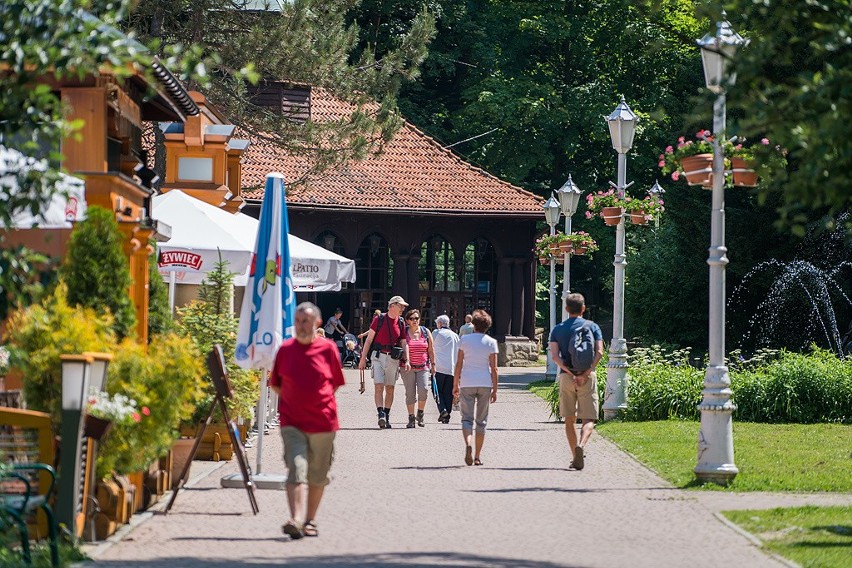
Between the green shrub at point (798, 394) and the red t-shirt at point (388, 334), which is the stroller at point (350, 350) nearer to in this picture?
the red t-shirt at point (388, 334)

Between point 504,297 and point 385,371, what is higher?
point 504,297

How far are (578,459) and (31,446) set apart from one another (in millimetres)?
7158

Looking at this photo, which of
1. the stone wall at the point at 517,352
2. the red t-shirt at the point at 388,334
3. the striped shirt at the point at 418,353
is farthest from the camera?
the stone wall at the point at 517,352

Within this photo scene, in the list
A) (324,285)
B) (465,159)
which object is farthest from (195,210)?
(465,159)

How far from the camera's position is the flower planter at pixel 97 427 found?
9.94 metres

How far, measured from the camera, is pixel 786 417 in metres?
22.3

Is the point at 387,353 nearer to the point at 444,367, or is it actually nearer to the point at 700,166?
the point at 444,367

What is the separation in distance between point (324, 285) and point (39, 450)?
11415mm

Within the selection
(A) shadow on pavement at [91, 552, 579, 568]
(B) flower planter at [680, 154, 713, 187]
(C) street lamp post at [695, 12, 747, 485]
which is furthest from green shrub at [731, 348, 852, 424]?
(A) shadow on pavement at [91, 552, 579, 568]

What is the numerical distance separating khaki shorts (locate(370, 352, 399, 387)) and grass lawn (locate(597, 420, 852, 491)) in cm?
306

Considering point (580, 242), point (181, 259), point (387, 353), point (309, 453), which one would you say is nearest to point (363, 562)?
point (309, 453)

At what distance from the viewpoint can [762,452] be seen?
17.3 m

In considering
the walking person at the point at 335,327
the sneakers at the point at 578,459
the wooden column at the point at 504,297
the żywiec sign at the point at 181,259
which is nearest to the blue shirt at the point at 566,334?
the sneakers at the point at 578,459

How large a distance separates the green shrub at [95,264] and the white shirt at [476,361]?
5775 mm
